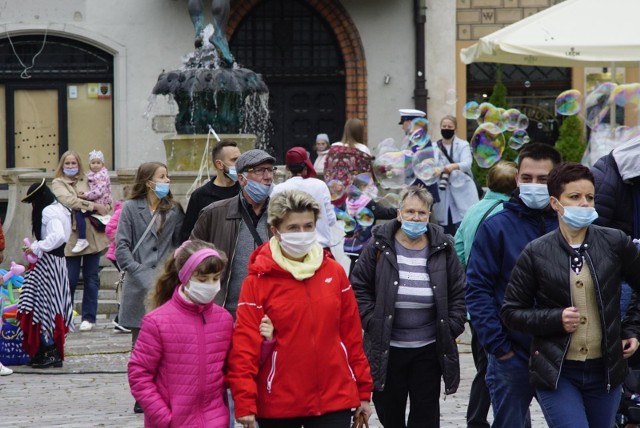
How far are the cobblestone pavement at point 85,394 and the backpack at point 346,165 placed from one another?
1926mm

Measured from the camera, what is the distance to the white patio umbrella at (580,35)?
13375 mm

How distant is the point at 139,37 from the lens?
2305 centimetres

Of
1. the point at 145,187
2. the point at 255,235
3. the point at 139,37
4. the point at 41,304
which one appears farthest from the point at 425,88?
the point at 255,235

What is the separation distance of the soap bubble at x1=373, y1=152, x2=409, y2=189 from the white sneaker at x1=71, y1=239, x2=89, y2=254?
2984 millimetres

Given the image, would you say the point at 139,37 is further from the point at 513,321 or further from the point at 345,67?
the point at 513,321

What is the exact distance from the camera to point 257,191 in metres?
7.60

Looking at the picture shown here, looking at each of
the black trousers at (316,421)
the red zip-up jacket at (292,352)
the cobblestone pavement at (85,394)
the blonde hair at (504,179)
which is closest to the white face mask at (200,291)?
the red zip-up jacket at (292,352)

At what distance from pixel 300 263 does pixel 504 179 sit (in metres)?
1.99

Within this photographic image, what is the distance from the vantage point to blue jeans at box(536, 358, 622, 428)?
6.04m

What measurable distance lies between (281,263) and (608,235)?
1.39m

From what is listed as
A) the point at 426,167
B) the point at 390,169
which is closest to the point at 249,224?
the point at 390,169

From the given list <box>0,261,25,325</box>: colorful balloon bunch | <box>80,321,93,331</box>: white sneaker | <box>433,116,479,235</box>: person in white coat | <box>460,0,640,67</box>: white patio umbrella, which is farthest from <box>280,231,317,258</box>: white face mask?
<box>80,321,93,331</box>: white sneaker

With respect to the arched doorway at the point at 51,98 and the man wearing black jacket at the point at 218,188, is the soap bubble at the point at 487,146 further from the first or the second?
the arched doorway at the point at 51,98

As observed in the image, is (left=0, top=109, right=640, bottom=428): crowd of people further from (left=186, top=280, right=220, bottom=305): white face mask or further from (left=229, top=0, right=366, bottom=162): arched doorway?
(left=229, top=0, right=366, bottom=162): arched doorway
